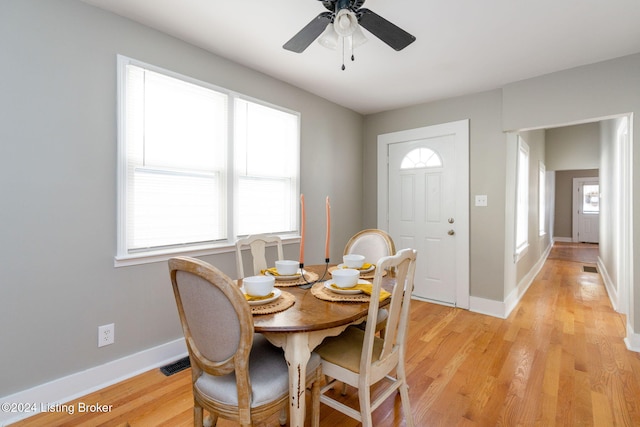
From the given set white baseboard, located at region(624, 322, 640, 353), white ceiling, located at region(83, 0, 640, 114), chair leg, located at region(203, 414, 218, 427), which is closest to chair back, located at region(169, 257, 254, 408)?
chair leg, located at region(203, 414, 218, 427)

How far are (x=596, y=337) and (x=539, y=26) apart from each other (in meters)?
2.72

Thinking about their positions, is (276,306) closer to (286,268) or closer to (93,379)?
(286,268)

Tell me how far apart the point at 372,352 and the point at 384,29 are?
1654 millimetres

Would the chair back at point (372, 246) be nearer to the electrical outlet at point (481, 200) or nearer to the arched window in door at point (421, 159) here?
the electrical outlet at point (481, 200)

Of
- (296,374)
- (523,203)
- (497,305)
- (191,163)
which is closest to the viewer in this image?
(296,374)

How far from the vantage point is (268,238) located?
2.40 m

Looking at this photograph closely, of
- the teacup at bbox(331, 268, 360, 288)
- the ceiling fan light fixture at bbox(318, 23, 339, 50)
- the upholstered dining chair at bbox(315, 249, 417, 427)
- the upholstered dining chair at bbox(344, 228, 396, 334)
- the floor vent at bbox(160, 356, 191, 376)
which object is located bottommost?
the floor vent at bbox(160, 356, 191, 376)

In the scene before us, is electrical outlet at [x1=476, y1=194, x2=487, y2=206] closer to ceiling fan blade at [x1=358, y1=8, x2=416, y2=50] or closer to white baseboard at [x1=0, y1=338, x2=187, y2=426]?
ceiling fan blade at [x1=358, y1=8, x2=416, y2=50]

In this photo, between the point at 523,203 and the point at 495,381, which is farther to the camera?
the point at 523,203

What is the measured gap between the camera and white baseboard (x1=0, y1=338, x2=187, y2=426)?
1.69 meters

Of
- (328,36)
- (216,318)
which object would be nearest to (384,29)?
(328,36)

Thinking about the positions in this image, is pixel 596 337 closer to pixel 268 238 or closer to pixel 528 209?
pixel 528 209

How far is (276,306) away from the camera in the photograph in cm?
140

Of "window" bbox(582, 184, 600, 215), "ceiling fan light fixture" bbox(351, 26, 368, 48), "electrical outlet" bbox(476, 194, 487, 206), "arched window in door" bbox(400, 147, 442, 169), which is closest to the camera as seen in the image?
"ceiling fan light fixture" bbox(351, 26, 368, 48)
